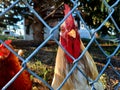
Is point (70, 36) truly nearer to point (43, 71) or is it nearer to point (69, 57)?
point (69, 57)

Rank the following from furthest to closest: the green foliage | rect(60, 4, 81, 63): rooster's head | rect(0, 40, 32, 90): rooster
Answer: the green foliage → rect(60, 4, 81, 63): rooster's head → rect(0, 40, 32, 90): rooster

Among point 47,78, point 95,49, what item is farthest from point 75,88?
point 95,49

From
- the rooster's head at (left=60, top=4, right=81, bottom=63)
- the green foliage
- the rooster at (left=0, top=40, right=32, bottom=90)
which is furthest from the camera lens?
the green foliage

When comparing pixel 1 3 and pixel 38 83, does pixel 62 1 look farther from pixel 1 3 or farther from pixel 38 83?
pixel 38 83

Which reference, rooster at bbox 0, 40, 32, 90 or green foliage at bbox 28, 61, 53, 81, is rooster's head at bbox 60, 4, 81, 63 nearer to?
rooster at bbox 0, 40, 32, 90

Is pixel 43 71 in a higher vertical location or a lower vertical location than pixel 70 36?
lower

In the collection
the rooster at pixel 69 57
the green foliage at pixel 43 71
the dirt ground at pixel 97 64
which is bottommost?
the dirt ground at pixel 97 64

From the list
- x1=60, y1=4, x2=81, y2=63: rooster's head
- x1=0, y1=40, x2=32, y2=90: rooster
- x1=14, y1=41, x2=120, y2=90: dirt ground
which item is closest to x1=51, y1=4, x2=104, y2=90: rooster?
x1=60, y1=4, x2=81, y2=63: rooster's head

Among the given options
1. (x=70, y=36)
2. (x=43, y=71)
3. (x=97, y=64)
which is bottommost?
(x=97, y=64)

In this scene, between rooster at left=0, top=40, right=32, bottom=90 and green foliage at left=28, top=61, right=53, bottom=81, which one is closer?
rooster at left=0, top=40, right=32, bottom=90

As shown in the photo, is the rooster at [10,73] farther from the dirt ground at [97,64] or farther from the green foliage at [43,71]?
the green foliage at [43,71]

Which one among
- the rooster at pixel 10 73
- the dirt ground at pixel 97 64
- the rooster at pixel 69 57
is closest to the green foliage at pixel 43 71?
the dirt ground at pixel 97 64

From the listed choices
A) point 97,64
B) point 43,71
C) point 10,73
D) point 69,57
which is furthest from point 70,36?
point 97,64

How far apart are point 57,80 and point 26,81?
0.29m
